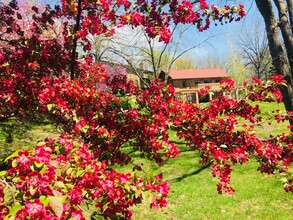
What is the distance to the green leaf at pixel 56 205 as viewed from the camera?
1.48m

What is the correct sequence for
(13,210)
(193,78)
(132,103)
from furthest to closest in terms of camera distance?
(193,78) < (132,103) < (13,210)

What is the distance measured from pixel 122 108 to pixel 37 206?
253 centimetres

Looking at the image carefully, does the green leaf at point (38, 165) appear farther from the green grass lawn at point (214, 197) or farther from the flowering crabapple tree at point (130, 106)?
the green grass lawn at point (214, 197)

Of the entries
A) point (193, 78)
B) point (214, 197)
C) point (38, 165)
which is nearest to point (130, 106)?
point (38, 165)

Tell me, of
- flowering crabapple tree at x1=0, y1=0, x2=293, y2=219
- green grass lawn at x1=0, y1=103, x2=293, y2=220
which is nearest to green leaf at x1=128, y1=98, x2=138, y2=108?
flowering crabapple tree at x1=0, y1=0, x2=293, y2=219

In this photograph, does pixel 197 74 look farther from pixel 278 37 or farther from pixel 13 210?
pixel 13 210

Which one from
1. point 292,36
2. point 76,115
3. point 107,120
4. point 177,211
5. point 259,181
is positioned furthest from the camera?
point 259,181

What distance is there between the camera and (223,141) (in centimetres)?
359

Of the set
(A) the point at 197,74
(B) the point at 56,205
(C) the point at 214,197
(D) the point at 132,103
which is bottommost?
(C) the point at 214,197

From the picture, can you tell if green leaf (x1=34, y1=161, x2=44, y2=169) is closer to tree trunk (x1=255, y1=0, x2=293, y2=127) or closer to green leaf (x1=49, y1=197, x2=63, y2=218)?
green leaf (x1=49, y1=197, x2=63, y2=218)

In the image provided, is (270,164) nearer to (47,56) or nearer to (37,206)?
(37,206)

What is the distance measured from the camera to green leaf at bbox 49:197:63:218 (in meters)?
1.48

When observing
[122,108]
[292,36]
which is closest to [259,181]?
[292,36]

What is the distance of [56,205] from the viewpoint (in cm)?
151
